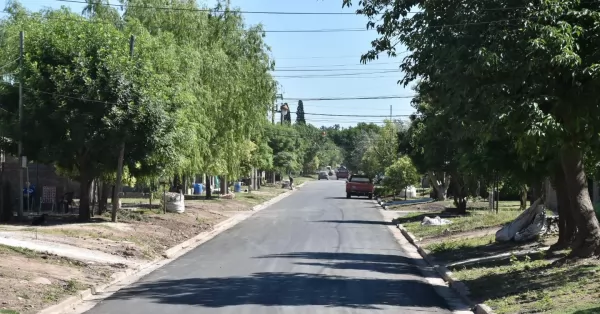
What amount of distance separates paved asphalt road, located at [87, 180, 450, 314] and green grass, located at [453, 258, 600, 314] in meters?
0.96

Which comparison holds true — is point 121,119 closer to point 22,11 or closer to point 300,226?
point 300,226

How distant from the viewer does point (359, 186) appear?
214 ft

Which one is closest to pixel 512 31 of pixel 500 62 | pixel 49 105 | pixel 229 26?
pixel 500 62

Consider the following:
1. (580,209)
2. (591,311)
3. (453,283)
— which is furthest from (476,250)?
(591,311)

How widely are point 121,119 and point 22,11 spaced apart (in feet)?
60.2

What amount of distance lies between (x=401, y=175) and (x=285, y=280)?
147 feet

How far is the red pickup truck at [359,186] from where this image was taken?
64.9 m

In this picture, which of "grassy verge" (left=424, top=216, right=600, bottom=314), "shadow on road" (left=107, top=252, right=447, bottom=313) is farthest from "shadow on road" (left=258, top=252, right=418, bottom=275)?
"grassy verge" (left=424, top=216, right=600, bottom=314)

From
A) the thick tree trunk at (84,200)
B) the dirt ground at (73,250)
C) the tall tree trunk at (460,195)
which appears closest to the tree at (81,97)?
the thick tree trunk at (84,200)

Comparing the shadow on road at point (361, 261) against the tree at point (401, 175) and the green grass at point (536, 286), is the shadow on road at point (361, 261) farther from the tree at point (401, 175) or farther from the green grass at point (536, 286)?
the tree at point (401, 175)

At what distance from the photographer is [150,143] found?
26.7 metres

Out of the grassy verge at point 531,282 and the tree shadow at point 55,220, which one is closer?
the grassy verge at point 531,282

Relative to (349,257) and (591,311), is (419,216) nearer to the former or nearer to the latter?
(349,257)

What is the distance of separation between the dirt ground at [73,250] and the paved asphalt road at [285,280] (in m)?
1.03
